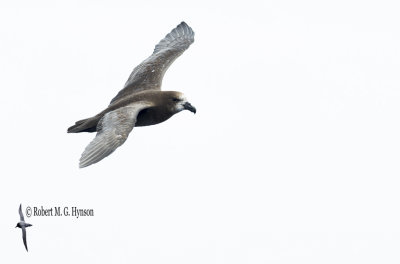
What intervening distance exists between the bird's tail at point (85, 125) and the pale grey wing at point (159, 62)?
70.0 inches

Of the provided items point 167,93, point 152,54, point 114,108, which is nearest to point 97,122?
point 114,108

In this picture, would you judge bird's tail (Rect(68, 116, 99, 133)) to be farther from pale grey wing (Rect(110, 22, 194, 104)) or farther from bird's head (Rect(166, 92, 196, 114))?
bird's head (Rect(166, 92, 196, 114))

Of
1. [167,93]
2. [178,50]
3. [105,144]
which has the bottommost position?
[105,144]

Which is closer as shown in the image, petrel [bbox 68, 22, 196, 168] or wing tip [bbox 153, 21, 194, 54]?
petrel [bbox 68, 22, 196, 168]

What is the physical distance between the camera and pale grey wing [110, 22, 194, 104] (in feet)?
76.5

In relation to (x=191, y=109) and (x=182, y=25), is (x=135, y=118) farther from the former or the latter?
(x=182, y=25)

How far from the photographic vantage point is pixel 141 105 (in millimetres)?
20984

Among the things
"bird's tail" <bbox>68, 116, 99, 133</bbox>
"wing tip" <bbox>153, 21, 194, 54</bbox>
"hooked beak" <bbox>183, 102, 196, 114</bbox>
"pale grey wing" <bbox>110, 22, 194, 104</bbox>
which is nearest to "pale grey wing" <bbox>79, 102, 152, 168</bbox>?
"bird's tail" <bbox>68, 116, 99, 133</bbox>

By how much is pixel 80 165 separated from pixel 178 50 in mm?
8038

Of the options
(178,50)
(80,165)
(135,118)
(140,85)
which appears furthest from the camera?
(178,50)

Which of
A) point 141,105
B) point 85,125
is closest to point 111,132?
point 85,125

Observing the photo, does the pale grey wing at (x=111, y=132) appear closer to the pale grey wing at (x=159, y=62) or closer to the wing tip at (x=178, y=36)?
the pale grey wing at (x=159, y=62)

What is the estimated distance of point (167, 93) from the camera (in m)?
21.9

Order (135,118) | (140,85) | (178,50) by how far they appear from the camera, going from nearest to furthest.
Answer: (135,118), (140,85), (178,50)
